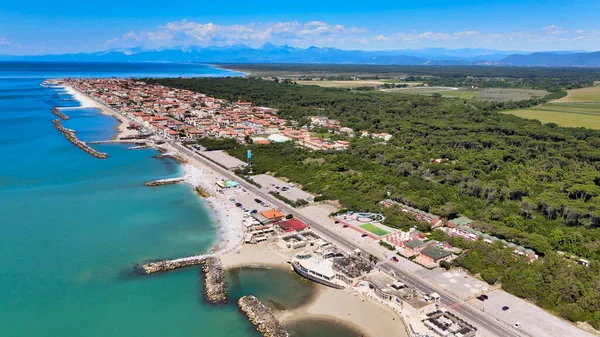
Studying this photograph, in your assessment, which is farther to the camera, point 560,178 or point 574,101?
point 574,101

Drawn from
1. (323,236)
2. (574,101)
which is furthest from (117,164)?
(574,101)

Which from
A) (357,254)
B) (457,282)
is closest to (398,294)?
(457,282)

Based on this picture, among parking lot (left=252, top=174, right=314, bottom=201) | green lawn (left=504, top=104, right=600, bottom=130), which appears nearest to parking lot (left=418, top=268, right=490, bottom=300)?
parking lot (left=252, top=174, right=314, bottom=201)

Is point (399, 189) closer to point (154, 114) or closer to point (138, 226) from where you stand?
point (138, 226)

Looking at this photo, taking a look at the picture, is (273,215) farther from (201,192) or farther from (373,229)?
(201,192)

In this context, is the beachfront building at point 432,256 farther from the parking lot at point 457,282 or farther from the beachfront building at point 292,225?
the beachfront building at point 292,225

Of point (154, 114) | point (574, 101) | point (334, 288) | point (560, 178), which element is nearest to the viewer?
point (334, 288)
